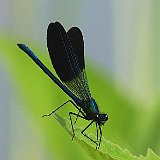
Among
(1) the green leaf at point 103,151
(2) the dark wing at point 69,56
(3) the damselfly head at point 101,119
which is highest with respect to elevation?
(1) the green leaf at point 103,151

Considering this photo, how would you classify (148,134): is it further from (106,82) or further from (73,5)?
(73,5)

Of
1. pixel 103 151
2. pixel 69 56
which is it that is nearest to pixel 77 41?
pixel 69 56

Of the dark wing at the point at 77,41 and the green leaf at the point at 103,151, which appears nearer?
the green leaf at the point at 103,151

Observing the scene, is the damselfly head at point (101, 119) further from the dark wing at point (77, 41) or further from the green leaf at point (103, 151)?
the green leaf at point (103, 151)

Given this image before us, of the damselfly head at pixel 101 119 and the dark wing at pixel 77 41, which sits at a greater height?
the dark wing at pixel 77 41

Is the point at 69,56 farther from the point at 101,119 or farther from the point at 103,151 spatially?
the point at 103,151

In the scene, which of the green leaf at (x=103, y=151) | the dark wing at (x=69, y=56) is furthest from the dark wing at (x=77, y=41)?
the green leaf at (x=103, y=151)

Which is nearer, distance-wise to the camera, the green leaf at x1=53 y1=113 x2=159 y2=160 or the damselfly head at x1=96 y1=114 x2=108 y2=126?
the green leaf at x1=53 y1=113 x2=159 y2=160

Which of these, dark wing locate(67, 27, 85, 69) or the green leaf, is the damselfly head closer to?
dark wing locate(67, 27, 85, 69)

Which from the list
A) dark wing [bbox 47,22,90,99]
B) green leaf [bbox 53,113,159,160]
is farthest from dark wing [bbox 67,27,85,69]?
green leaf [bbox 53,113,159,160]
